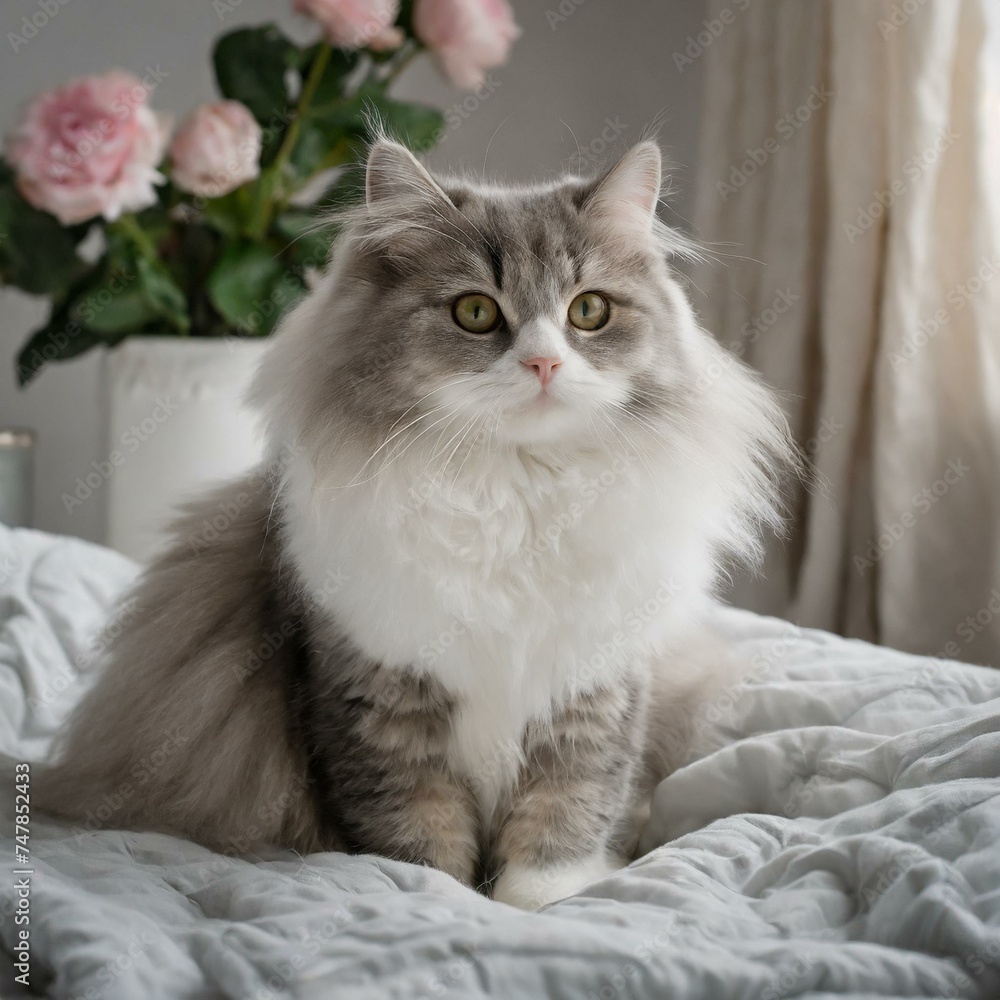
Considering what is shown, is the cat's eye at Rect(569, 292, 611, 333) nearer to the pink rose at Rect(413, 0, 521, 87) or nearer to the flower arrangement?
the flower arrangement

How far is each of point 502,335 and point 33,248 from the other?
171 centimetres

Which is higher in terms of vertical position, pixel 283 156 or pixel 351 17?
pixel 351 17

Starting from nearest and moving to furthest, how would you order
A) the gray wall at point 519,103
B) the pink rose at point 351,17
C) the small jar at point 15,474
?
the pink rose at point 351,17 < the small jar at point 15,474 < the gray wall at point 519,103

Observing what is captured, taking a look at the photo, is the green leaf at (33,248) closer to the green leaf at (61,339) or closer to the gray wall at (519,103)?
the green leaf at (61,339)

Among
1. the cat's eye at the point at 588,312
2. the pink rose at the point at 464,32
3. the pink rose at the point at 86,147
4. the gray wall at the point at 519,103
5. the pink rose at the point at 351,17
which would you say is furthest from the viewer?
the gray wall at the point at 519,103

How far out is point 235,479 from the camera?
5.36 ft

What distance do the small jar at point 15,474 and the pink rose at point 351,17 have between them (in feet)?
4.22

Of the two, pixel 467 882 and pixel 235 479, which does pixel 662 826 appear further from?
pixel 235 479

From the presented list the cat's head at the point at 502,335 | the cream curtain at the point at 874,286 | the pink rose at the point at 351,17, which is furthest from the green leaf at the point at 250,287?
the cat's head at the point at 502,335

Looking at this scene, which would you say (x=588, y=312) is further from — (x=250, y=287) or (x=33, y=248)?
(x=33, y=248)

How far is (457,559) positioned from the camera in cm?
122

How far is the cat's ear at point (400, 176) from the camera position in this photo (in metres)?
1.27

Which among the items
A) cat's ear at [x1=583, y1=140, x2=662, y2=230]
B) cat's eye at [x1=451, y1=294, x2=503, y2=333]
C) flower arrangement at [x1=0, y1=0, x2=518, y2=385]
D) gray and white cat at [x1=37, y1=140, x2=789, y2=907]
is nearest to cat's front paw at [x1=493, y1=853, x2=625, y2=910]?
gray and white cat at [x1=37, y1=140, x2=789, y2=907]

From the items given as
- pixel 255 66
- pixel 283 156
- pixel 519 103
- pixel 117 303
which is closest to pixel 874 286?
pixel 519 103
